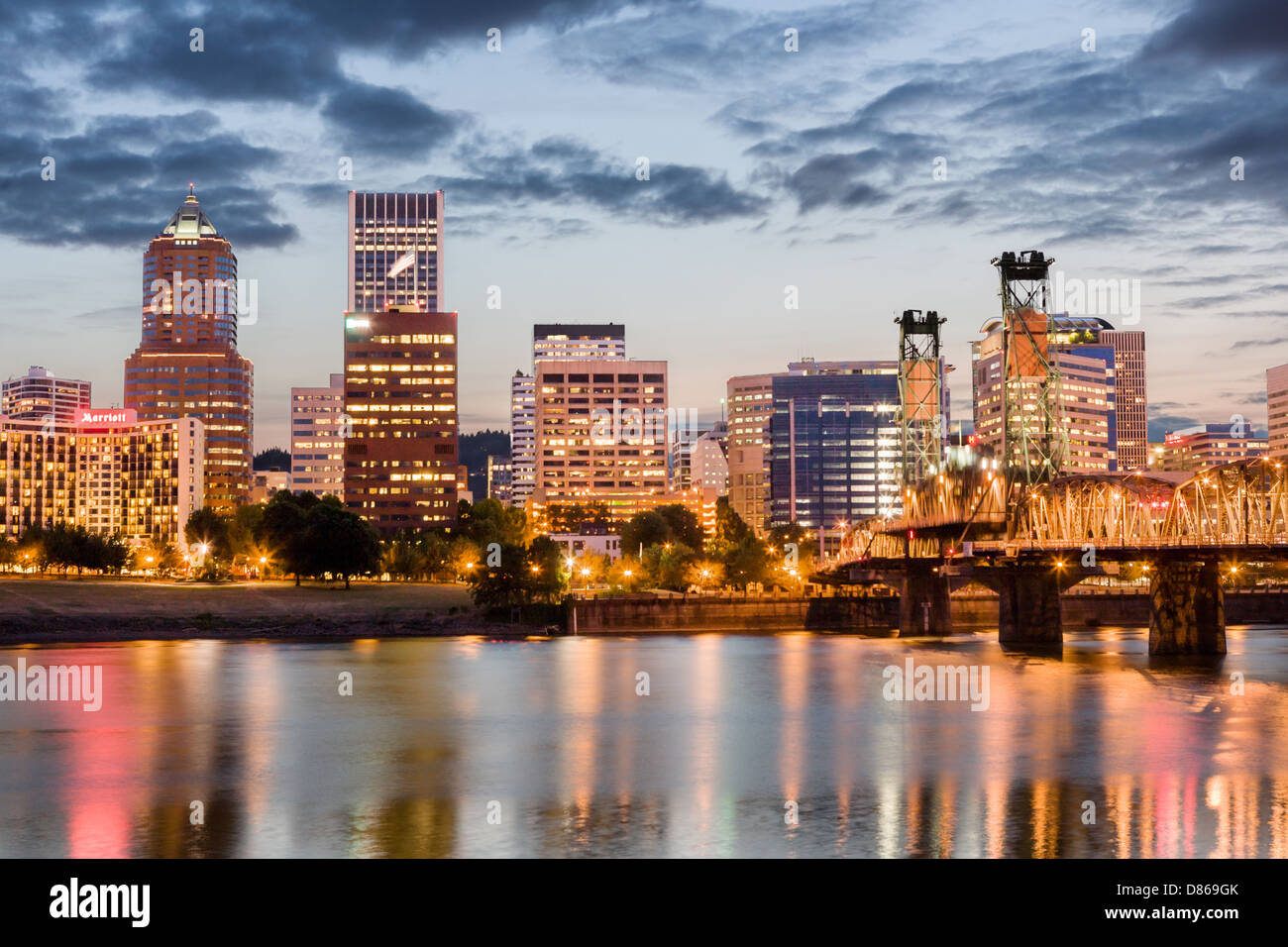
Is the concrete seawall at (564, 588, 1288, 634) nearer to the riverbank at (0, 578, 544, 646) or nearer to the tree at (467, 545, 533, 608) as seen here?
the tree at (467, 545, 533, 608)

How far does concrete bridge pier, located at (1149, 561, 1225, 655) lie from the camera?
118875 mm

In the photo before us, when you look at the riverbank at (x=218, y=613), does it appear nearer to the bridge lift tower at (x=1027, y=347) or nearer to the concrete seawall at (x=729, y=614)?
the concrete seawall at (x=729, y=614)

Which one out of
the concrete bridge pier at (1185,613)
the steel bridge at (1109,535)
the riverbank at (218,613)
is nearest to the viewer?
the steel bridge at (1109,535)

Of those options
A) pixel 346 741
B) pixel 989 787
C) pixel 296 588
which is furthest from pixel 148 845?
pixel 296 588

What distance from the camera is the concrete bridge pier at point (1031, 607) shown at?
133125mm

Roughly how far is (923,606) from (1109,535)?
5369cm

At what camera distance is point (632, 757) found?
65250 millimetres

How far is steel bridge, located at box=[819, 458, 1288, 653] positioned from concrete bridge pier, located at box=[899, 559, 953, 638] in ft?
14.9

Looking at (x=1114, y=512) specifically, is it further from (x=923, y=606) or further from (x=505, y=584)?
(x=505, y=584)

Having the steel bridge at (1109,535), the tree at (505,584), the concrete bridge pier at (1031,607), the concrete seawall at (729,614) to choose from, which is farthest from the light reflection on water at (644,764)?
the concrete seawall at (729,614)

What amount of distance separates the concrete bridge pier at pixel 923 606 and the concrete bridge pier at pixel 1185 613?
51786mm

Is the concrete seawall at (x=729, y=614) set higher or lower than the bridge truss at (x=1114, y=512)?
lower

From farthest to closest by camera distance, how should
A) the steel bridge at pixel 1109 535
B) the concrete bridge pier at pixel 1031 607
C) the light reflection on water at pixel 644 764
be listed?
1. the concrete bridge pier at pixel 1031 607
2. the steel bridge at pixel 1109 535
3. the light reflection on water at pixel 644 764

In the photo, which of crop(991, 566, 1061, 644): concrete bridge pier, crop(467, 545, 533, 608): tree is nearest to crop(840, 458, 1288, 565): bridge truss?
crop(991, 566, 1061, 644): concrete bridge pier
